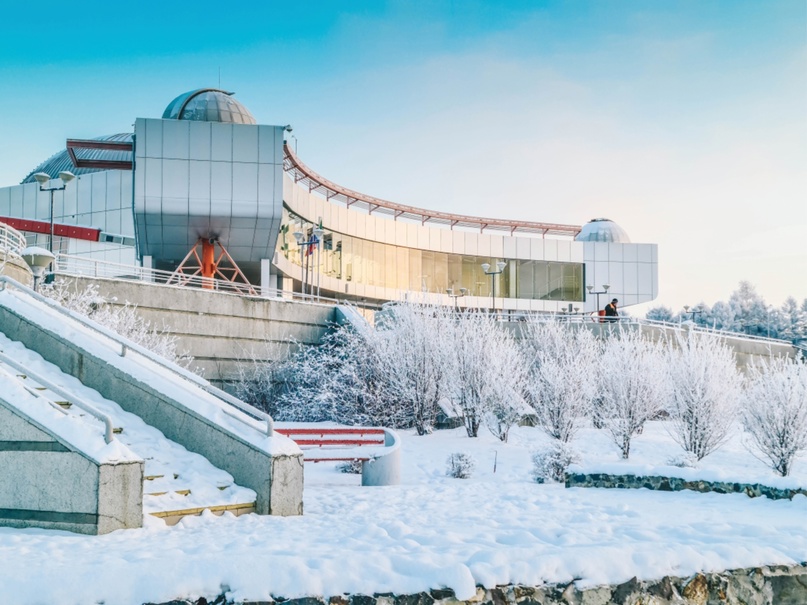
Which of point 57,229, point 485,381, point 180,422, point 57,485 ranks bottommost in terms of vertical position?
point 57,485

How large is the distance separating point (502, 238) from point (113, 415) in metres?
54.1

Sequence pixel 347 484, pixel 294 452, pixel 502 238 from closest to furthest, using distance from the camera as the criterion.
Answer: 1. pixel 294 452
2. pixel 347 484
3. pixel 502 238

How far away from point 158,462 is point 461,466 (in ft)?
26.6

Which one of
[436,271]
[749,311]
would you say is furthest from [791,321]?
[436,271]

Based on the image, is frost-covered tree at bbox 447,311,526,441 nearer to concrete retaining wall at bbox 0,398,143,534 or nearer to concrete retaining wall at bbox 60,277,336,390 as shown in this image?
concrete retaining wall at bbox 60,277,336,390

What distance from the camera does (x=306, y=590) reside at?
6.16 m

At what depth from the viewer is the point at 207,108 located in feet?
142

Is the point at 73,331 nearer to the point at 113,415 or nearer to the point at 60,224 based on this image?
the point at 113,415

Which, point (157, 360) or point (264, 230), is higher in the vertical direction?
point (264, 230)

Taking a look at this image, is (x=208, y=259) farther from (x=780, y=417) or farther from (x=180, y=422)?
(x=180, y=422)

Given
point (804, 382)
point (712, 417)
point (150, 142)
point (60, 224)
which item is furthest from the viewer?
point (60, 224)

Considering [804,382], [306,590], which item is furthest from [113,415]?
[804,382]

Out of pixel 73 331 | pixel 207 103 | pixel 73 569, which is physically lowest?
pixel 73 569

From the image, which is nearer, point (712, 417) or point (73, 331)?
point (73, 331)
